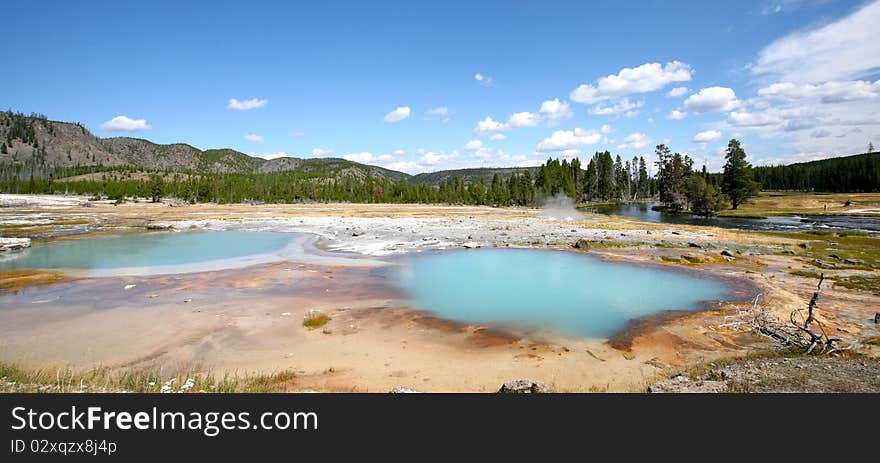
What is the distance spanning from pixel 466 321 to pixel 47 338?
11.4 m

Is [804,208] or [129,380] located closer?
[129,380]

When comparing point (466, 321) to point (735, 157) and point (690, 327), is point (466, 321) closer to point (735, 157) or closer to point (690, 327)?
point (690, 327)

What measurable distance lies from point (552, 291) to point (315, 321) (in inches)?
379

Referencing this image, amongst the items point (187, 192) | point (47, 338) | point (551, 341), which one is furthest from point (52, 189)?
point (551, 341)

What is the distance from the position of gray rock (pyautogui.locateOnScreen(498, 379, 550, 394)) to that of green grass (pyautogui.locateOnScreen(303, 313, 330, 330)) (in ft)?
21.7

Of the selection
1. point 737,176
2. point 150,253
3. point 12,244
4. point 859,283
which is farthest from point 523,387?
point 737,176

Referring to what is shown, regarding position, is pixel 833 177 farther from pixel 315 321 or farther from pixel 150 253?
pixel 150 253

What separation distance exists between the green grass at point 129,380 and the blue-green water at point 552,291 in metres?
6.61

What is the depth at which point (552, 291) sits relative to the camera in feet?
58.1

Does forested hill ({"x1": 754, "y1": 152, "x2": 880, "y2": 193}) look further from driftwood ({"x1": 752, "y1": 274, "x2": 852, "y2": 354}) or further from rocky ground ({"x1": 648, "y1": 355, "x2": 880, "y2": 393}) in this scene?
rocky ground ({"x1": 648, "y1": 355, "x2": 880, "y2": 393})

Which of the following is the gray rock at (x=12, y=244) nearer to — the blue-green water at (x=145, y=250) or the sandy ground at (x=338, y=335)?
the blue-green water at (x=145, y=250)

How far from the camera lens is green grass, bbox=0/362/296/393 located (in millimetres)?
7145

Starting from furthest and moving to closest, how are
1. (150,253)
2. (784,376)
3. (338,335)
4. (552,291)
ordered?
(150,253) < (552,291) < (338,335) < (784,376)
